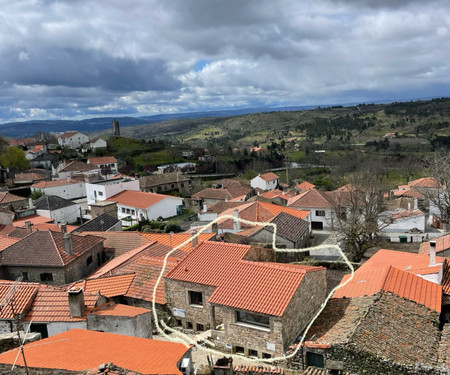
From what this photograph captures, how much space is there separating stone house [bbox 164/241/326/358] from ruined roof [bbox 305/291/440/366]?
3.28ft

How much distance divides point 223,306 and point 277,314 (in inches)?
90.8

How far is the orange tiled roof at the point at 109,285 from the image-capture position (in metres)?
18.0

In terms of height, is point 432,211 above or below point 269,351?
below

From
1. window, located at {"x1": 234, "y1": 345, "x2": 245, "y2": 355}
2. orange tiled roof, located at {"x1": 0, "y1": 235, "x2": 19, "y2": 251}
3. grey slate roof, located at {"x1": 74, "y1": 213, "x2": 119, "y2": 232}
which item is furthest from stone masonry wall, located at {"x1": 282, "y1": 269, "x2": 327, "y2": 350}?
grey slate roof, located at {"x1": 74, "y1": 213, "x2": 119, "y2": 232}

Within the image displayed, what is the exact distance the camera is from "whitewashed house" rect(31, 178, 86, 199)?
221ft

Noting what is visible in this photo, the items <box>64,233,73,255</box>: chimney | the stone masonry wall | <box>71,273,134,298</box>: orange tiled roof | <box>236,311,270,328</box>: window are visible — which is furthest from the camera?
<box>64,233,73,255</box>: chimney

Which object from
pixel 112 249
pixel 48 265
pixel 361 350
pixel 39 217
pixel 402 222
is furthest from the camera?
pixel 39 217

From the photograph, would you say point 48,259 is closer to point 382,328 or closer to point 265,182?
point 382,328

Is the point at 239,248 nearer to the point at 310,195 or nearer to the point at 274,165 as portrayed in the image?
the point at 310,195

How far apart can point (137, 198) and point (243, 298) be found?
43.6 meters

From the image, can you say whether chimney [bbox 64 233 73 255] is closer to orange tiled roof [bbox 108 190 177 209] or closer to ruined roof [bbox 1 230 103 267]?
ruined roof [bbox 1 230 103 267]

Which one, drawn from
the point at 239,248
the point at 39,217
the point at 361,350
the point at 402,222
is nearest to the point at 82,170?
the point at 39,217

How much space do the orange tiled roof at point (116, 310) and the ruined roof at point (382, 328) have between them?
22.2 ft

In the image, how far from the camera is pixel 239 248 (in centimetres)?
1820
